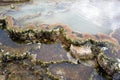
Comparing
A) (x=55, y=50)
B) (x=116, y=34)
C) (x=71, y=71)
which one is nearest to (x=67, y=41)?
(x=55, y=50)

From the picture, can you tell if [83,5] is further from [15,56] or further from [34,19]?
[15,56]

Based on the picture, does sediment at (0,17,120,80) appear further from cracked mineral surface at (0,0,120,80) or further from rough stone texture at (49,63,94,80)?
rough stone texture at (49,63,94,80)

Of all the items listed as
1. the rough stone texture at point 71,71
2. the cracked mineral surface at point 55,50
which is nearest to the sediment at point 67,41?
the cracked mineral surface at point 55,50

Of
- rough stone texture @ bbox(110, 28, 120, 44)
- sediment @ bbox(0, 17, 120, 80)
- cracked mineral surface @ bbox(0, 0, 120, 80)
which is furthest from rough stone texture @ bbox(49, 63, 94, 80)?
rough stone texture @ bbox(110, 28, 120, 44)

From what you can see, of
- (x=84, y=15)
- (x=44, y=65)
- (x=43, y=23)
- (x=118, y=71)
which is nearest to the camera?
(x=118, y=71)

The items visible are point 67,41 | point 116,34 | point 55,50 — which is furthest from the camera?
point 116,34

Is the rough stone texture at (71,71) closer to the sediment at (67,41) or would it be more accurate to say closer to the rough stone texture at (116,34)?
the sediment at (67,41)

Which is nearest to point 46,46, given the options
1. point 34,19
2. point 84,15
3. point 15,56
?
point 15,56

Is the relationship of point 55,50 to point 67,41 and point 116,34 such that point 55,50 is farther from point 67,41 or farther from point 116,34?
point 116,34

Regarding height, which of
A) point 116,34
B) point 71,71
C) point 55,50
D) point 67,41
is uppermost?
point 116,34

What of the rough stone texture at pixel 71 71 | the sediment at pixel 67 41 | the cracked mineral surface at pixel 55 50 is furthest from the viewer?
the sediment at pixel 67 41

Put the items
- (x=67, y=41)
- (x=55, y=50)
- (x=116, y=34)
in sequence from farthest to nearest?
(x=116, y=34), (x=67, y=41), (x=55, y=50)
